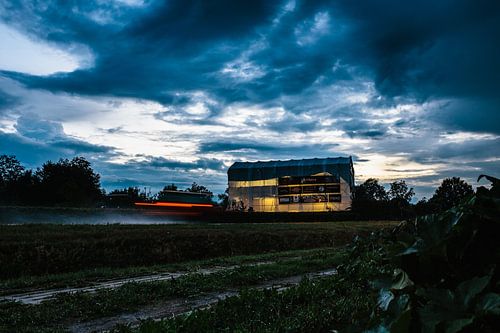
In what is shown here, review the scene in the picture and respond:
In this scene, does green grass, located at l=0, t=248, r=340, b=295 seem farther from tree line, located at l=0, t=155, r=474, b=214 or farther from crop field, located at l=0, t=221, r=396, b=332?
tree line, located at l=0, t=155, r=474, b=214

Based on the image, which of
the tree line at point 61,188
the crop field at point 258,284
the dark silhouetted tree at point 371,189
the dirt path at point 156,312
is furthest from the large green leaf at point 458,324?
the dark silhouetted tree at point 371,189

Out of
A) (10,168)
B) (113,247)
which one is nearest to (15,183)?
(10,168)

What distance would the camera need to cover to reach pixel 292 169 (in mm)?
50781

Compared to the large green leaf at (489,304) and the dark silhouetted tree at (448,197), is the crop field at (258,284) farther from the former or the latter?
the dark silhouetted tree at (448,197)

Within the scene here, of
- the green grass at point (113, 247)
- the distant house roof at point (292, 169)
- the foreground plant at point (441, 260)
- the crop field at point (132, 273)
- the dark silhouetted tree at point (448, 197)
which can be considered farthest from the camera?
the distant house roof at point (292, 169)

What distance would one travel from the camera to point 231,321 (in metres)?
3.82

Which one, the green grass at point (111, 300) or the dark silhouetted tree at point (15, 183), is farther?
the dark silhouetted tree at point (15, 183)

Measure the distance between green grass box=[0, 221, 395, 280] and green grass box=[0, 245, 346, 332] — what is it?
12.4 ft

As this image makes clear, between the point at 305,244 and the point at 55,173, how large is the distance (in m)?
55.5

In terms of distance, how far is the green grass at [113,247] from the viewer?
385 inches

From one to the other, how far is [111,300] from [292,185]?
4563cm

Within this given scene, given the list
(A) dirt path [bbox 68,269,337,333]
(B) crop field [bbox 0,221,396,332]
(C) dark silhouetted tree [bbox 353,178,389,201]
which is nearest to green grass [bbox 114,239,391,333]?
(B) crop field [bbox 0,221,396,332]

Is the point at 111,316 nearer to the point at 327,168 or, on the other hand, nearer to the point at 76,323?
the point at 76,323

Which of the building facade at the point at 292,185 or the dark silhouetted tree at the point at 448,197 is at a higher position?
the building facade at the point at 292,185
